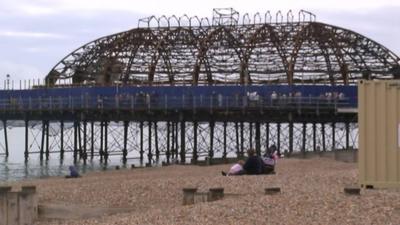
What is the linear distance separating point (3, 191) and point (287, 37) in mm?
36786

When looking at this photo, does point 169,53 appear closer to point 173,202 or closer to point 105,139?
point 105,139

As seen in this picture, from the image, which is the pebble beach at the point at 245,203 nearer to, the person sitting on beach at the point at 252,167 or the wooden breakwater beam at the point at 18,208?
the wooden breakwater beam at the point at 18,208

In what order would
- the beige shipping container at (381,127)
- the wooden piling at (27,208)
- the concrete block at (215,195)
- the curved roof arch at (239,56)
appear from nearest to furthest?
the concrete block at (215,195) < the beige shipping container at (381,127) < the wooden piling at (27,208) < the curved roof arch at (239,56)

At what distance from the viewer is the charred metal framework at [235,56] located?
168 ft

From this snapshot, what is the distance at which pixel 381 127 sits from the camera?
51.8 feet

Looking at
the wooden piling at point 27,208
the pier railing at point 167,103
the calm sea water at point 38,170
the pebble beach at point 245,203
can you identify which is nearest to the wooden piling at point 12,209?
the wooden piling at point 27,208

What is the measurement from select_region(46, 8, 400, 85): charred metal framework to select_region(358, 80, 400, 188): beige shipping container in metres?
33.4

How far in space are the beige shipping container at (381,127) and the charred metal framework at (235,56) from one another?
33356 mm

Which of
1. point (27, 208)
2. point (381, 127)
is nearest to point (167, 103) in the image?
point (27, 208)

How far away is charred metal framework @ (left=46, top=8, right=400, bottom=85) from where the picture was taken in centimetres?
5128

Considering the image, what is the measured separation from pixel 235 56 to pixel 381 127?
36.5 metres

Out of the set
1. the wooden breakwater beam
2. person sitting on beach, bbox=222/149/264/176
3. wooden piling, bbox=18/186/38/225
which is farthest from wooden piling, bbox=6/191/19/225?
person sitting on beach, bbox=222/149/264/176

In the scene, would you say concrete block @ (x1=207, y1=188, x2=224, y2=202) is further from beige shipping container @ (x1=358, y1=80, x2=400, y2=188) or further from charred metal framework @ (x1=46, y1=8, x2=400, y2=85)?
charred metal framework @ (x1=46, y1=8, x2=400, y2=85)

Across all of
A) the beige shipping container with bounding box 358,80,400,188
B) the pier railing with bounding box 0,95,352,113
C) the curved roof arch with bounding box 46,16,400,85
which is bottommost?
the beige shipping container with bounding box 358,80,400,188
